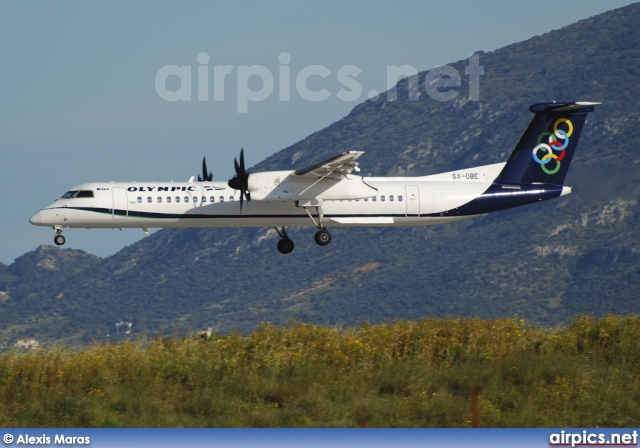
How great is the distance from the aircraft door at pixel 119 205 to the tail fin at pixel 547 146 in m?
14.9

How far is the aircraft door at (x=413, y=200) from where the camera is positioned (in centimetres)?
4012

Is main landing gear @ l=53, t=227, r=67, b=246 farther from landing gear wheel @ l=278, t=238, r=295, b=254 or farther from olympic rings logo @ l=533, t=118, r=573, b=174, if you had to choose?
olympic rings logo @ l=533, t=118, r=573, b=174

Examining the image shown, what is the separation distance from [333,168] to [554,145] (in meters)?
10.3

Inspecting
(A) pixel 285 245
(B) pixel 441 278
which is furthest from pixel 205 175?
(B) pixel 441 278

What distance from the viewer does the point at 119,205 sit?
38.9 meters

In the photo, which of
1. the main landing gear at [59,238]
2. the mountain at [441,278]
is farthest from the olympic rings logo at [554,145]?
the mountain at [441,278]

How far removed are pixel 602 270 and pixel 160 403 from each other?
13261cm

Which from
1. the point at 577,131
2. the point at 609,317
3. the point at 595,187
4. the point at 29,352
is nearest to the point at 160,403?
the point at 29,352

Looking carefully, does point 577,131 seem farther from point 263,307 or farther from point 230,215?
point 263,307

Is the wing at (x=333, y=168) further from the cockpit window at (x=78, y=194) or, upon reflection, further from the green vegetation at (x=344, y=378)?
the green vegetation at (x=344, y=378)

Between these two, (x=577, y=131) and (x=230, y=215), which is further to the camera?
(x=577, y=131)

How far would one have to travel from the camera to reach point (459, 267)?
550ft

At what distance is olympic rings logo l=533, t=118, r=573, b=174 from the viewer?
137 ft

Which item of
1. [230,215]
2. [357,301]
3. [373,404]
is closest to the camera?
[373,404]
